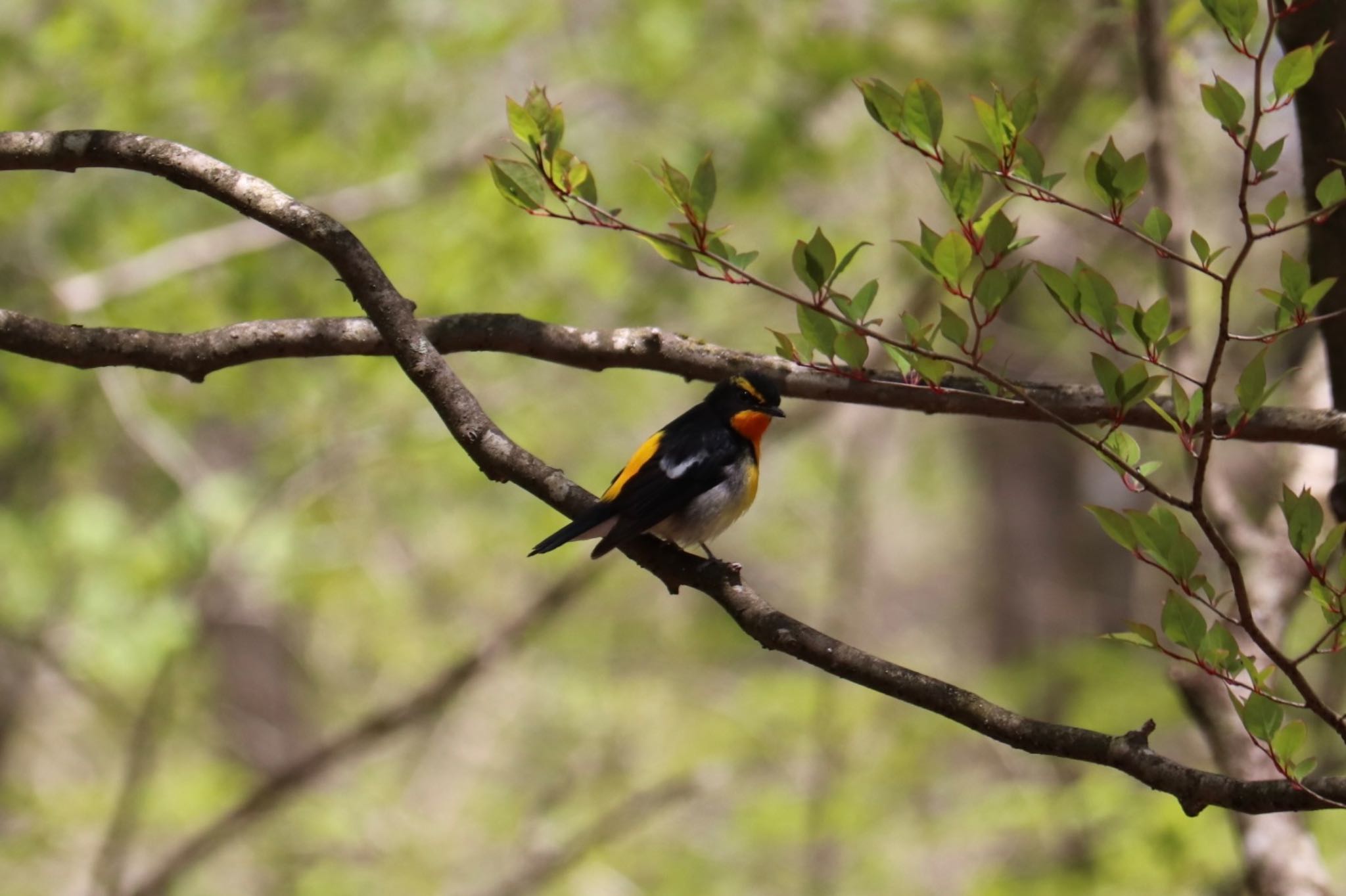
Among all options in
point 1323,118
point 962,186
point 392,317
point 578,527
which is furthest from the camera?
point 578,527

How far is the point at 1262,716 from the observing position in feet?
6.57

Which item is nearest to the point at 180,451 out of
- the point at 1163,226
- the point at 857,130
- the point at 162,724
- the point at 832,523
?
the point at 162,724

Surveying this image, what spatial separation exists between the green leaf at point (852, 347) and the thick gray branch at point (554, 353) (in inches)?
13.6

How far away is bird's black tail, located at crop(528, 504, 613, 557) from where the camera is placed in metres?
2.75

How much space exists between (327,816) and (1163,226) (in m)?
8.04

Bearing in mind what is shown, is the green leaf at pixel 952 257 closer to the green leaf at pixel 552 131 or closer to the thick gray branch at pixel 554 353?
the thick gray branch at pixel 554 353

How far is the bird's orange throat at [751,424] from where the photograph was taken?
447cm

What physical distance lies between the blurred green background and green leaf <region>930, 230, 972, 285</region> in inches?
99.3

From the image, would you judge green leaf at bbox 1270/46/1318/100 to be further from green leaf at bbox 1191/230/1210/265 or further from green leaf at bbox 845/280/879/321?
green leaf at bbox 845/280/879/321

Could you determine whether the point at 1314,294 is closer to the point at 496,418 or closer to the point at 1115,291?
the point at 1115,291

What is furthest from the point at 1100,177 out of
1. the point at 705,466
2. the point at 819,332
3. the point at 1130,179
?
the point at 705,466

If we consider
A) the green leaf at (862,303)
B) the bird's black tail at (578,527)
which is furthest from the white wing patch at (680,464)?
the green leaf at (862,303)

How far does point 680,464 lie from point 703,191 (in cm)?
195

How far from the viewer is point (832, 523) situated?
37.0 ft
